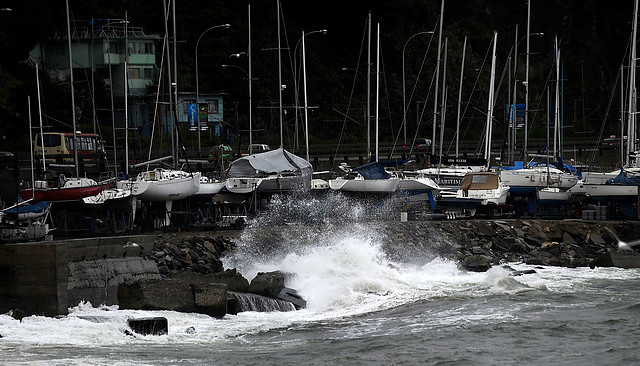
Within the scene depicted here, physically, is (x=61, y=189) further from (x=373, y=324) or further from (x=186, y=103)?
(x=186, y=103)

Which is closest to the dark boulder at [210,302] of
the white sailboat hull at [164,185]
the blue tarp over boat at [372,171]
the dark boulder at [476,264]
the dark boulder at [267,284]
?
the dark boulder at [267,284]

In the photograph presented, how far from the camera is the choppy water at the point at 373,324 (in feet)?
74.7

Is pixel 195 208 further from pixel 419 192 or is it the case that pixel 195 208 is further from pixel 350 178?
pixel 419 192

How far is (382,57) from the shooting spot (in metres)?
72.1

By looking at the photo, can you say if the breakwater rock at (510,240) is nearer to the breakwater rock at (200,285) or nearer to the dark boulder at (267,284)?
the breakwater rock at (200,285)

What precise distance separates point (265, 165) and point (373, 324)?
707 inches

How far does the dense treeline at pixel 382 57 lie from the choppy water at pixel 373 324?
3172 centimetres

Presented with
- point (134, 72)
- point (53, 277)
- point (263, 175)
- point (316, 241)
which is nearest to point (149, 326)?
point (53, 277)

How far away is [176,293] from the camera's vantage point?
26.7m

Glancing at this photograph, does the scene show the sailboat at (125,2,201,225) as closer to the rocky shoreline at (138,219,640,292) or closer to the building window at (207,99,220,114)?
the rocky shoreline at (138,219,640,292)

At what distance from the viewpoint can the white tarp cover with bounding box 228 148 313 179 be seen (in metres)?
43.9

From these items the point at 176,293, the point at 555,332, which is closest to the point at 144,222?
the point at 176,293

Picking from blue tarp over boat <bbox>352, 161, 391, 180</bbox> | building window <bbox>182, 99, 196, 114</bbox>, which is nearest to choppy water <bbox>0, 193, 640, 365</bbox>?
blue tarp over boat <bbox>352, 161, 391, 180</bbox>

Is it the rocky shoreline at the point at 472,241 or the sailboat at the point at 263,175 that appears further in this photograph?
the sailboat at the point at 263,175
